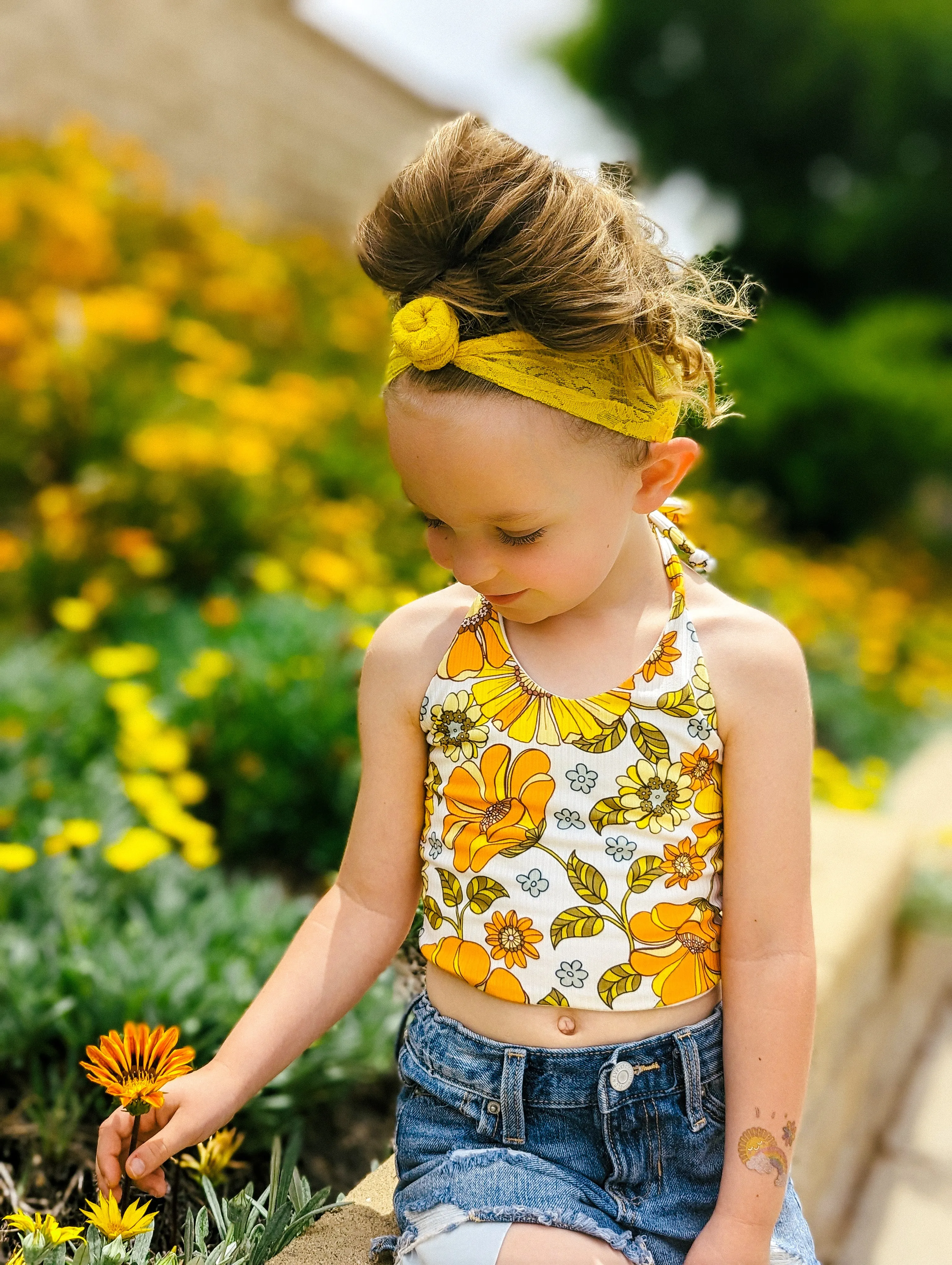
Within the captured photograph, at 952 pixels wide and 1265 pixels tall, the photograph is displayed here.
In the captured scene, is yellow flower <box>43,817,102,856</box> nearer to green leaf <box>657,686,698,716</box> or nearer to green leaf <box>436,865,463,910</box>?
green leaf <box>436,865,463,910</box>

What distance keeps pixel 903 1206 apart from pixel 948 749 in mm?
2128

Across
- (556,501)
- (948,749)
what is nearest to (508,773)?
(556,501)

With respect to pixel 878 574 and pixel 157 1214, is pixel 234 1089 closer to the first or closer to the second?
pixel 157 1214

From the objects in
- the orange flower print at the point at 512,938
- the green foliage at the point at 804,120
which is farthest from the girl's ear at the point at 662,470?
the green foliage at the point at 804,120

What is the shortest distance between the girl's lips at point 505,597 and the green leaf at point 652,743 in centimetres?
19

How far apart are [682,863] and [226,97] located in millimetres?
8797

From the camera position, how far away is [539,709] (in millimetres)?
1212

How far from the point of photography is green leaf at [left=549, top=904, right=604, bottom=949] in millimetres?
1183

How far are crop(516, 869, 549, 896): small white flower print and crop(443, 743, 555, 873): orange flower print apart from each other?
0.03 meters

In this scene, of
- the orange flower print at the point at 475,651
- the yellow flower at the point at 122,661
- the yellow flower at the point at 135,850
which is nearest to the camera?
the orange flower print at the point at 475,651

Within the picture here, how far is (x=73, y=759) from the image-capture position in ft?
8.50

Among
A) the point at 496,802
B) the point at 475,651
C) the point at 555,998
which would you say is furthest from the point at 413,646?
the point at 555,998

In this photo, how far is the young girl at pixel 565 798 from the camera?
1.07m

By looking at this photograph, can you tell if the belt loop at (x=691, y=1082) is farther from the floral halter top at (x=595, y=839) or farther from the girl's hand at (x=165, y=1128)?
the girl's hand at (x=165, y=1128)
